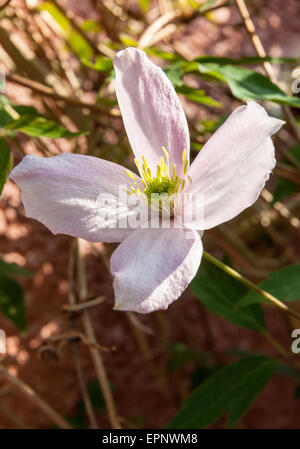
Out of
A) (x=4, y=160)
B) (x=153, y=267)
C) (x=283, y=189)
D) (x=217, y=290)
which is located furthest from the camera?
(x=283, y=189)

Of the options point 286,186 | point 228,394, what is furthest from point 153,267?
point 286,186

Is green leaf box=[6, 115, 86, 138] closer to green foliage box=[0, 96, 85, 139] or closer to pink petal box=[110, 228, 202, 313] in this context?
green foliage box=[0, 96, 85, 139]

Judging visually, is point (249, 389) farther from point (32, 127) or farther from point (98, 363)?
point (32, 127)

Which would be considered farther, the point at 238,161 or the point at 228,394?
the point at 228,394

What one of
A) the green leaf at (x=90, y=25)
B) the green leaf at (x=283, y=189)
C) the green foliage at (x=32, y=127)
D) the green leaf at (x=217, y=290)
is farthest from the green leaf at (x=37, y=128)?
the green leaf at (x=90, y=25)

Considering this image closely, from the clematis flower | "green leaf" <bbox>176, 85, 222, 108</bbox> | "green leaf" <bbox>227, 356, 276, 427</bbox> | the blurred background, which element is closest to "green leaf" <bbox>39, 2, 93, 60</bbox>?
the blurred background

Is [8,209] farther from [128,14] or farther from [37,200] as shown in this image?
[37,200]

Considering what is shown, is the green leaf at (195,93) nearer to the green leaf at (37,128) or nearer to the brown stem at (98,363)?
the green leaf at (37,128)
